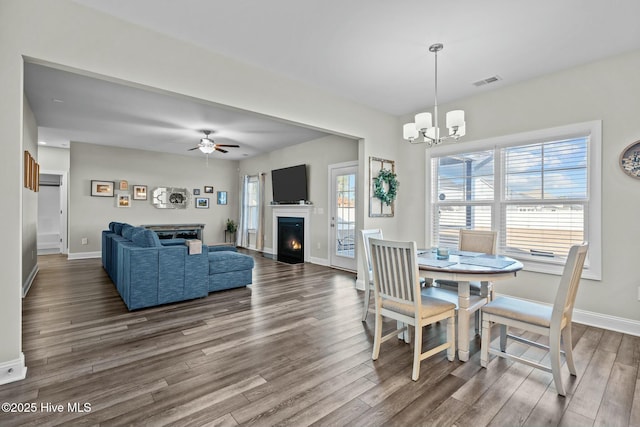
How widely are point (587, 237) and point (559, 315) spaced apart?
1936 mm

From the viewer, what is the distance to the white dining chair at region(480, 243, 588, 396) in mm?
2002

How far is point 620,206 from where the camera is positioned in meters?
3.15

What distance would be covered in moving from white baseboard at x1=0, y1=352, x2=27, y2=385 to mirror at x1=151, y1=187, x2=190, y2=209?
660 centimetres

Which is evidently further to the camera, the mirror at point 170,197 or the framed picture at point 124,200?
the mirror at point 170,197

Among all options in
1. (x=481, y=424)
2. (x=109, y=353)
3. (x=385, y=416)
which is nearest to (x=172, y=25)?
(x=109, y=353)

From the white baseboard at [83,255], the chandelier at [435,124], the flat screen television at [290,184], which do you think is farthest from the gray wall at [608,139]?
the white baseboard at [83,255]

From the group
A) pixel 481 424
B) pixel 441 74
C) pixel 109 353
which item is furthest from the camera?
pixel 441 74

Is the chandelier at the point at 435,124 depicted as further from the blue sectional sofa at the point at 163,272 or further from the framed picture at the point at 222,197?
the framed picture at the point at 222,197

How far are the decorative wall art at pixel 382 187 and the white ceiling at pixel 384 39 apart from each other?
38.3 inches

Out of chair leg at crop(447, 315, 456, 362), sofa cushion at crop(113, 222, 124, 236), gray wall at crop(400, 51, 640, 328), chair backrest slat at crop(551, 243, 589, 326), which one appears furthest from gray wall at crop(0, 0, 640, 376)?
sofa cushion at crop(113, 222, 124, 236)

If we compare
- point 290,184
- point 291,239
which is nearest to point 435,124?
point 290,184

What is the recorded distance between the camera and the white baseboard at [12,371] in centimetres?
209

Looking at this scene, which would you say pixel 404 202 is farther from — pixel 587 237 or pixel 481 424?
pixel 481 424

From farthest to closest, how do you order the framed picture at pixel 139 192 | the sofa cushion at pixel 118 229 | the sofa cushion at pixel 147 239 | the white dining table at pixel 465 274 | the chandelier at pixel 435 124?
the framed picture at pixel 139 192, the sofa cushion at pixel 118 229, the sofa cushion at pixel 147 239, the chandelier at pixel 435 124, the white dining table at pixel 465 274
